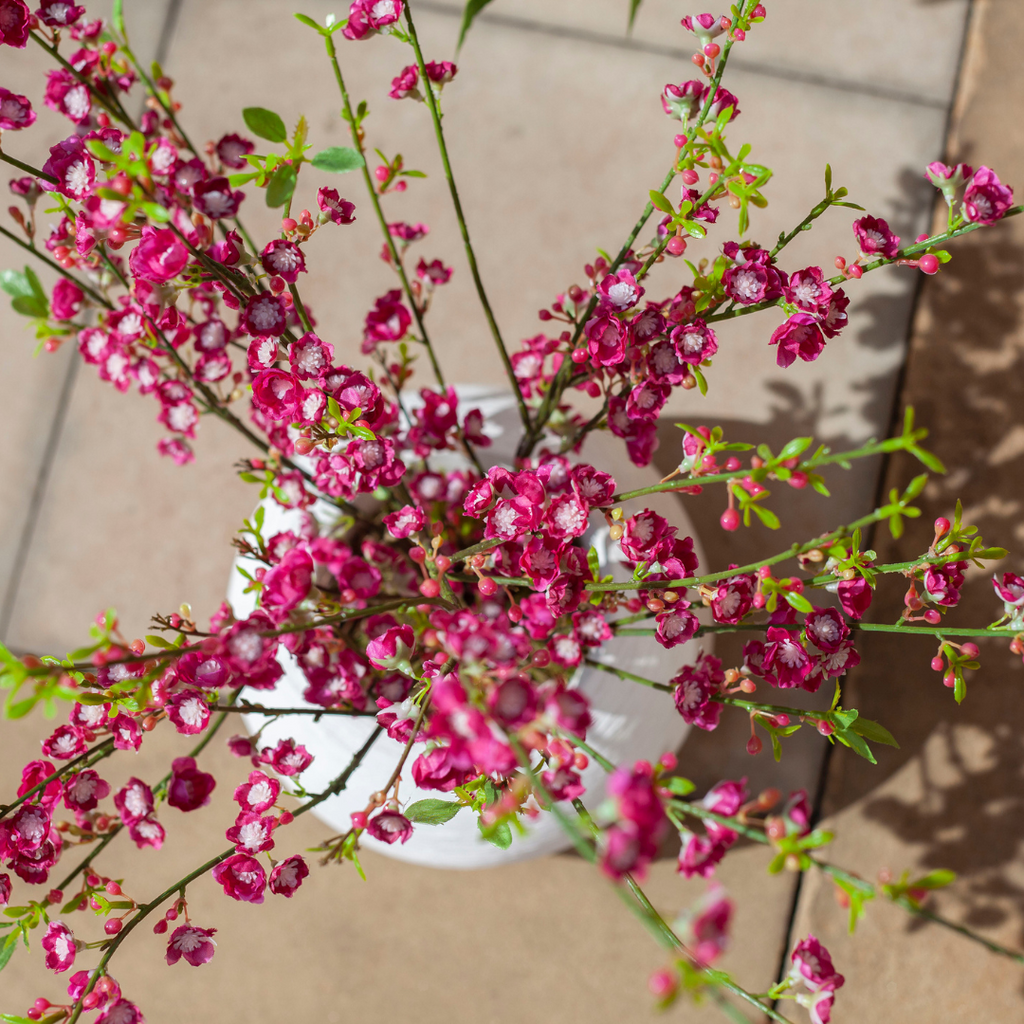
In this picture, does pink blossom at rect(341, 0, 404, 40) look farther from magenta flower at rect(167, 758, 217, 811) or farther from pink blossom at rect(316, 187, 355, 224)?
magenta flower at rect(167, 758, 217, 811)

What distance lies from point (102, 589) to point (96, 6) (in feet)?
2.02

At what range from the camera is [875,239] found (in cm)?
35

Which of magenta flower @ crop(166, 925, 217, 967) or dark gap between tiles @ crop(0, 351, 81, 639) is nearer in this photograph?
magenta flower @ crop(166, 925, 217, 967)

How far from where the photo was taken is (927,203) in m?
0.88

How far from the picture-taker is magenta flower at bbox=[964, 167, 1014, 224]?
0.33m

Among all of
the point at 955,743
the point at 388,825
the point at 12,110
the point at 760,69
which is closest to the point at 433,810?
the point at 388,825

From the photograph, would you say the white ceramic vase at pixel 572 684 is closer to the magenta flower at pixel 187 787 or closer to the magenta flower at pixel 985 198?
the magenta flower at pixel 187 787

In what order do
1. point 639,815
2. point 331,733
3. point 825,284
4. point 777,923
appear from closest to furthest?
point 639,815, point 825,284, point 331,733, point 777,923

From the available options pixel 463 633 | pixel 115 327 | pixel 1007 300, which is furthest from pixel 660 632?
pixel 1007 300

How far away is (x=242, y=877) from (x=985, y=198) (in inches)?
16.1

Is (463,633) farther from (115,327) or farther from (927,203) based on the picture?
(927,203)

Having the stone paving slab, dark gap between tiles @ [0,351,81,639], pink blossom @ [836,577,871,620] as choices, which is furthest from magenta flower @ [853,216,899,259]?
dark gap between tiles @ [0,351,81,639]

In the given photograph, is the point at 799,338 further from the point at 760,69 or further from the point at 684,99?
the point at 760,69

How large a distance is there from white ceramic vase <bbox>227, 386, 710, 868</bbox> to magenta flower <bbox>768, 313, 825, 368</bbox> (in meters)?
0.20
